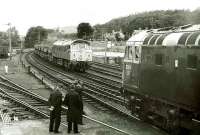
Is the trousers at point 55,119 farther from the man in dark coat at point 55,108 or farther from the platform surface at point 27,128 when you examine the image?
the platform surface at point 27,128

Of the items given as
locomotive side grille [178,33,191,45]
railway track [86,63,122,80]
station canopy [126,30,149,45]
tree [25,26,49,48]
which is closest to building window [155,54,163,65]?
locomotive side grille [178,33,191,45]

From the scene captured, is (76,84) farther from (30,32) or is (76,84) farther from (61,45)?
(30,32)

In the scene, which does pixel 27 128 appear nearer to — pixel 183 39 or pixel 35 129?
pixel 35 129

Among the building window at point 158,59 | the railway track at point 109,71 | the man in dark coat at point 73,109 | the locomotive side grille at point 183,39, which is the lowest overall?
the railway track at point 109,71

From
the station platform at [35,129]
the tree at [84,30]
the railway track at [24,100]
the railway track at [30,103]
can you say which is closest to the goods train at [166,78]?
the railway track at [30,103]

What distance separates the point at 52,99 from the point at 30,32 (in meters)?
101

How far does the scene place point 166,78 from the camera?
43.1ft

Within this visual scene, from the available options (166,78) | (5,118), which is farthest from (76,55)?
(166,78)

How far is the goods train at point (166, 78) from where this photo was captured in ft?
38.3

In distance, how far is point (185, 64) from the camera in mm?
12039

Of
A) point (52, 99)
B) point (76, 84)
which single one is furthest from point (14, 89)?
point (52, 99)

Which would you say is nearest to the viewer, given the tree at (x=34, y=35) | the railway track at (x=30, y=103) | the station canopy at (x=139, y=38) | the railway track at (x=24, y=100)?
the station canopy at (x=139, y=38)

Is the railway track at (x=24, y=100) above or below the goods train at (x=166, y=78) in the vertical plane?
below

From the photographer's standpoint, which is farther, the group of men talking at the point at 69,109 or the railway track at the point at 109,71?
the railway track at the point at 109,71
